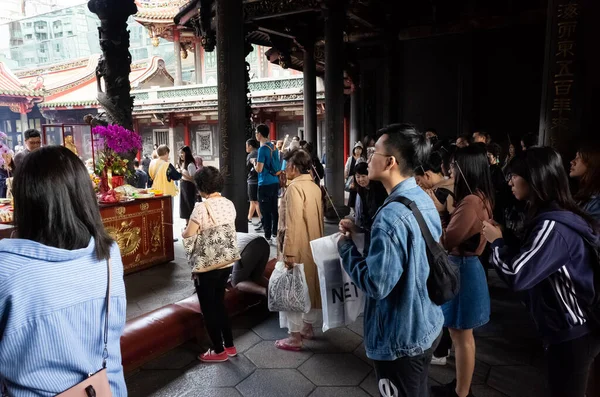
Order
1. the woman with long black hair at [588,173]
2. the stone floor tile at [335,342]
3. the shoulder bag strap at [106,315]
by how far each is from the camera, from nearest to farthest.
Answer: the shoulder bag strap at [106,315], the woman with long black hair at [588,173], the stone floor tile at [335,342]

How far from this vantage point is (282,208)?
334 centimetres

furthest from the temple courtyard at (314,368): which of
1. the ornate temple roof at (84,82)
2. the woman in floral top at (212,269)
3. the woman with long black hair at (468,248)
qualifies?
the ornate temple roof at (84,82)

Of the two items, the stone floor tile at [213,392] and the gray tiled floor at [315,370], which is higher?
the stone floor tile at [213,392]

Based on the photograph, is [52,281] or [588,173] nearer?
[52,281]

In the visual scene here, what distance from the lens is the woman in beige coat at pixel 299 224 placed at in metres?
3.25

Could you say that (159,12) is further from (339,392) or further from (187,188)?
(339,392)

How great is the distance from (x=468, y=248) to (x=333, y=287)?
87cm

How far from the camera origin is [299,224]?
326 cm

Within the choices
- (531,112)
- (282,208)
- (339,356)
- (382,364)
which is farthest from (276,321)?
(531,112)

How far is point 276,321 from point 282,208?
132 centimetres

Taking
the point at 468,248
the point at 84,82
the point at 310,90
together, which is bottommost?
the point at 468,248

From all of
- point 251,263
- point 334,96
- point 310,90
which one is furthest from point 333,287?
point 310,90

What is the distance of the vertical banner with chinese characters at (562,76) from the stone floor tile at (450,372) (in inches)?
115

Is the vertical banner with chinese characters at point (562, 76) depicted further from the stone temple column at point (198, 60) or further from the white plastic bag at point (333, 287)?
the stone temple column at point (198, 60)
